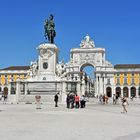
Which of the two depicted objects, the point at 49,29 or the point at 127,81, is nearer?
the point at 49,29

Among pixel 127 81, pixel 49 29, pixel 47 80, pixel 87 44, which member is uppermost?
pixel 87 44

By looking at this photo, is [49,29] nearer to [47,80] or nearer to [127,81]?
[47,80]

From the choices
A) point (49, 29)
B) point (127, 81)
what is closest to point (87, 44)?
point (127, 81)

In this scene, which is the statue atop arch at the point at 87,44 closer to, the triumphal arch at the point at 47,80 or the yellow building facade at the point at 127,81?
the yellow building facade at the point at 127,81

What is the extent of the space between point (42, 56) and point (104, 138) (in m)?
28.4

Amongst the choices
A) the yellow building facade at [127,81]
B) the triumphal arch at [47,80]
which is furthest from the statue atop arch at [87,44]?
the triumphal arch at [47,80]

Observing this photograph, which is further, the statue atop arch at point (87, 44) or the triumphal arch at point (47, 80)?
the statue atop arch at point (87, 44)

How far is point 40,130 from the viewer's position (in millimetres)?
11133

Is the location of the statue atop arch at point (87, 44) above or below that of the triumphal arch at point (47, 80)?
above

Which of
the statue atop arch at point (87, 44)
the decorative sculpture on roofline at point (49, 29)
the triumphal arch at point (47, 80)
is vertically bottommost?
the triumphal arch at point (47, 80)

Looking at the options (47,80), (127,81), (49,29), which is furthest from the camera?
(127,81)

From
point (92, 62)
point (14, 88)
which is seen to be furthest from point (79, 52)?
point (14, 88)

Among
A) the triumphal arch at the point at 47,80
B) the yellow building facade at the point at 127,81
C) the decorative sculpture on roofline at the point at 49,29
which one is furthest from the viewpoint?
the yellow building facade at the point at 127,81

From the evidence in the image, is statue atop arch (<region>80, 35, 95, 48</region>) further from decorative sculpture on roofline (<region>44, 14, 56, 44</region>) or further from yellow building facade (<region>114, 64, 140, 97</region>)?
decorative sculpture on roofline (<region>44, 14, 56, 44</region>)
